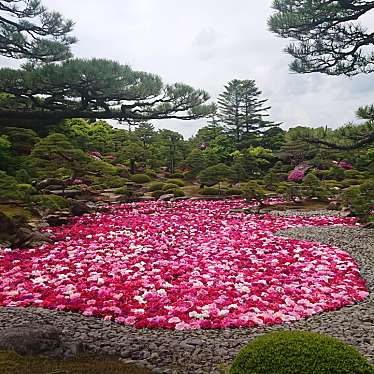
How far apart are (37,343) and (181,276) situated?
3208 millimetres

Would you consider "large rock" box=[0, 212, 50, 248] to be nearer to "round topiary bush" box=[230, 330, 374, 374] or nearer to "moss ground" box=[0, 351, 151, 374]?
"moss ground" box=[0, 351, 151, 374]

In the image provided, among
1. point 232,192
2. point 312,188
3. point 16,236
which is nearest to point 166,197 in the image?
point 232,192

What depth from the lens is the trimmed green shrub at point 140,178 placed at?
68.2 ft

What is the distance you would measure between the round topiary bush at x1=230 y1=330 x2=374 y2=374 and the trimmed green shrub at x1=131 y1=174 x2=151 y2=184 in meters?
18.5

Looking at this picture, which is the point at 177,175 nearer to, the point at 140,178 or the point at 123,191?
the point at 140,178

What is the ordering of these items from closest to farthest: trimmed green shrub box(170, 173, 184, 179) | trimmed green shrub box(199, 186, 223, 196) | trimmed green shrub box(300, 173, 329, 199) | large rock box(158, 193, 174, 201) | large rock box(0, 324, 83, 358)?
large rock box(0, 324, 83, 358), trimmed green shrub box(300, 173, 329, 199), large rock box(158, 193, 174, 201), trimmed green shrub box(199, 186, 223, 196), trimmed green shrub box(170, 173, 184, 179)

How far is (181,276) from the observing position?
6344 millimetres

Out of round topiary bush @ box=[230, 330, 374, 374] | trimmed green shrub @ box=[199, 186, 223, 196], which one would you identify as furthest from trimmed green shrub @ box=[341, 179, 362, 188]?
round topiary bush @ box=[230, 330, 374, 374]

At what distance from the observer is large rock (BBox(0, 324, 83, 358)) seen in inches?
128

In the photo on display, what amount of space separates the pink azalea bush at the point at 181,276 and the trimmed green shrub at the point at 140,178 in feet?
33.4

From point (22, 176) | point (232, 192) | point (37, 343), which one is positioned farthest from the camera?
point (232, 192)

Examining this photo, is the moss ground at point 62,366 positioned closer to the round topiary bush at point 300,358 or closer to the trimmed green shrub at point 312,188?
the round topiary bush at point 300,358

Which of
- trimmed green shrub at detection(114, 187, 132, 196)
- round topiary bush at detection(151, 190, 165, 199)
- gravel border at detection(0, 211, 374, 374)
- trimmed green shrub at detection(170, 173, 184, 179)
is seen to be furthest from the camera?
trimmed green shrub at detection(170, 173, 184, 179)

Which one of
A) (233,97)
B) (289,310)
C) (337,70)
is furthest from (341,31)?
(233,97)
